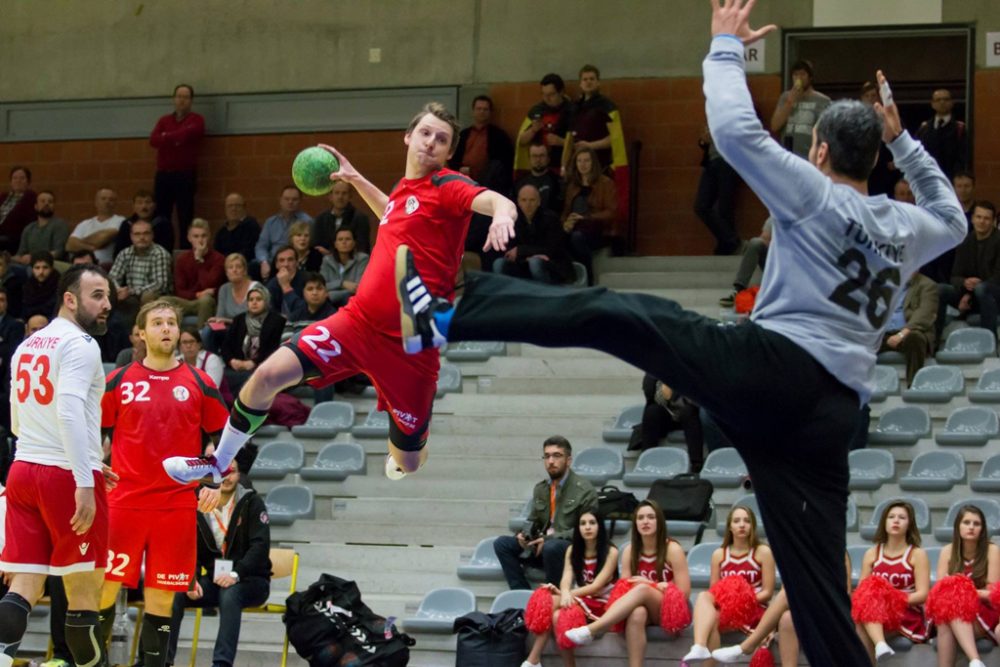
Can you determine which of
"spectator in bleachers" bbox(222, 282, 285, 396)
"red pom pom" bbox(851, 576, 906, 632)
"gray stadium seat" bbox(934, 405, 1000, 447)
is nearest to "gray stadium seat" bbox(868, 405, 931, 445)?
"gray stadium seat" bbox(934, 405, 1000, 447)

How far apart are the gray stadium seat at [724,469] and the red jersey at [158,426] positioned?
424 cm

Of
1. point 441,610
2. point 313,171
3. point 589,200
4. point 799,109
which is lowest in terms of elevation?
point 441,610

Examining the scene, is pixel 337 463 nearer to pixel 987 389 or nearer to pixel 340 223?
pixel 340 223

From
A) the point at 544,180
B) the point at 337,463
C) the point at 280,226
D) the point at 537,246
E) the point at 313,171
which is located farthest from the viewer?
the point at 280,226

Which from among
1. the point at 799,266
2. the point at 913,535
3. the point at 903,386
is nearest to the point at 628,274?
the point at 903,386

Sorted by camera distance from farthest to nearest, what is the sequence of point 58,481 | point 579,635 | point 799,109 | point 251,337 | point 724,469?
point 799,109 → point 251,337 → point 724,469 → point 579,635 → point 58,481

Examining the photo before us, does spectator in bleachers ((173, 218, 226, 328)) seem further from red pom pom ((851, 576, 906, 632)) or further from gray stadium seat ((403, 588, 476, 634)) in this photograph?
red pom pom ((851, 576, 906, 632))

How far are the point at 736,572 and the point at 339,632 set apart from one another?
274cm

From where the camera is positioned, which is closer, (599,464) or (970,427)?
(970,427)

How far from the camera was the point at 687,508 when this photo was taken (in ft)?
37.5

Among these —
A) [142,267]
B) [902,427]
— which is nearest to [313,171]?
[902,427]

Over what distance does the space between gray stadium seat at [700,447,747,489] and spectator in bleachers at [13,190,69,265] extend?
8337 mm

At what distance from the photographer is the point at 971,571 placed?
1003 centimetres

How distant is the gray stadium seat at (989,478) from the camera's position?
11.4 m
